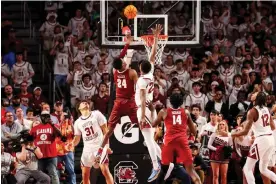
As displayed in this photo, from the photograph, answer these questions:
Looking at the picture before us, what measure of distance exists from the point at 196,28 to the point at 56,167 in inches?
145

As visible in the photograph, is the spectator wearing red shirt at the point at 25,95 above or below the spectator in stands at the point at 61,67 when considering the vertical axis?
below

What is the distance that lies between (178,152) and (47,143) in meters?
3.37

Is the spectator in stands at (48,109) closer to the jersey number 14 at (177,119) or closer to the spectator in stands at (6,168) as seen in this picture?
the spectator in stands at (6,168)

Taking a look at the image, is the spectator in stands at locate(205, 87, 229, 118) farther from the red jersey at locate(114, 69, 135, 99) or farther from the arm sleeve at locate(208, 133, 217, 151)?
the red jersey at locate(114, 69, 135, 99)

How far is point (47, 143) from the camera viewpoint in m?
20.7

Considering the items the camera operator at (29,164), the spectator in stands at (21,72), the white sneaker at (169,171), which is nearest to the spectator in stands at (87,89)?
the spectator in stands at (21,72)

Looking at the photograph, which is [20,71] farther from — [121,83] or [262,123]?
[262,123]

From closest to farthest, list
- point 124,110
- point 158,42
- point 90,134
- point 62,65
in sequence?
1. point 124,110
2. point 90,134
3. point 158,42
4. point 62,65

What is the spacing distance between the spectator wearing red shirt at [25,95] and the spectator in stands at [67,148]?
1.83 m

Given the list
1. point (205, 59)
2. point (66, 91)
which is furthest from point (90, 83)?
point (205, 59)

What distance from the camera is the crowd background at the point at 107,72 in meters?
21.3

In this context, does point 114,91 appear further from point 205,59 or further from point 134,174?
point 205,59

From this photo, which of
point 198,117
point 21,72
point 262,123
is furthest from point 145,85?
point 21,72

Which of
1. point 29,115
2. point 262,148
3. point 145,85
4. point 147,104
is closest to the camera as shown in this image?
point 145,85
